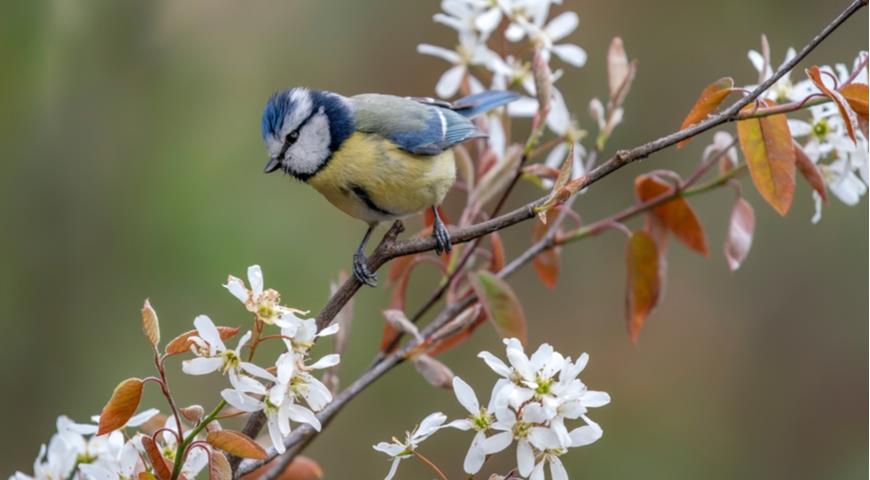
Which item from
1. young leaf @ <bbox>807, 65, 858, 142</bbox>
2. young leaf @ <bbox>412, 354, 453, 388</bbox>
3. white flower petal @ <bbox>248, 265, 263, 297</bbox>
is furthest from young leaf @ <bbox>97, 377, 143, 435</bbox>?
young leaf @ <bbox>807, 65, 858, 142</bbox>

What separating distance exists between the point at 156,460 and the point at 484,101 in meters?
0.95

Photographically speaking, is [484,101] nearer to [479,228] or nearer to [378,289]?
[479,228]

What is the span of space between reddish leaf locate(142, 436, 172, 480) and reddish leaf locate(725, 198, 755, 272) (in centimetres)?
78

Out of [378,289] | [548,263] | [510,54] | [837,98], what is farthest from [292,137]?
[378,289]

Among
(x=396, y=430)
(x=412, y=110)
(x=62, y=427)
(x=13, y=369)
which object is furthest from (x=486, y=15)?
(x=13, y=369)

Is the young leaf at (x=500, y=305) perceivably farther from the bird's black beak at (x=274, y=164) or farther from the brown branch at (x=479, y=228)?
the bird's black beak at (x=274, y=164)

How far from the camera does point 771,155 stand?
1.24 meters

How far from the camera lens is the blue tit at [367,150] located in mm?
1805

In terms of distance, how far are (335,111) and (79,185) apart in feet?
5.01

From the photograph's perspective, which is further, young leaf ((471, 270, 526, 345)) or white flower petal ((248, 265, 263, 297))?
young leaf ((471, 270, 526, 345))

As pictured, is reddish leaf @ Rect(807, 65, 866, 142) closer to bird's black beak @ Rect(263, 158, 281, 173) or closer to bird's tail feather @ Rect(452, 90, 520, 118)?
bird's tail feather @ Rect(452, 90, 520, 118)

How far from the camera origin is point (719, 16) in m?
3.41

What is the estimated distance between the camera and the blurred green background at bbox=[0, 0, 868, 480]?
3023 millimetres

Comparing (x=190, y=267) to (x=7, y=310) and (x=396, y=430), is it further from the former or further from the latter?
(x=396, y=430)
